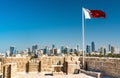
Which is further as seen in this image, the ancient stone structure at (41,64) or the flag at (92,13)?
the flag at (92,13)

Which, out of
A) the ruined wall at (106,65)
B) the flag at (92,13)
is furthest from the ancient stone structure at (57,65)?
the flag at (92,13)

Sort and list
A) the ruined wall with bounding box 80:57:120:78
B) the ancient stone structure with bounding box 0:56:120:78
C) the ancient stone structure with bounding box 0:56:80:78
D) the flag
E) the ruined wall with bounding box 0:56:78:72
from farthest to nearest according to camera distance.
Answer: the flag, the ruined wall with bounding box 0:56:78:72, the ancient stone structure with bounding box 0:56:80:78, the ruined wall with bounding box 80:57:120:78, the ancient stone structure with bounding box 0:56:120:78

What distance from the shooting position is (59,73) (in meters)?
14.8

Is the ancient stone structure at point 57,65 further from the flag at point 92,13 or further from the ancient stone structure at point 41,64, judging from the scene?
the flag at point 92,13

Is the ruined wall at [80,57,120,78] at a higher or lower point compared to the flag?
lower

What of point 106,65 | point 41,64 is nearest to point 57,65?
point 41,64

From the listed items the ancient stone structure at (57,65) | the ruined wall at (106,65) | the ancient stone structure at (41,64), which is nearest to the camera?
the ancient stone structure at (57,65)

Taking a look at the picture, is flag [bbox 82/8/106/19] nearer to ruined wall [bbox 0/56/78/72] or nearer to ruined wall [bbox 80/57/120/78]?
ruined wall [bbox 80/57/120/78]

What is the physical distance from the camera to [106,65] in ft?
48.0

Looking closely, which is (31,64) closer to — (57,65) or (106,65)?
(57,65)

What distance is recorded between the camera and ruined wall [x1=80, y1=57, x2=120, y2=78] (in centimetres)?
1325

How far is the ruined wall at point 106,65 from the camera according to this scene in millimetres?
13252

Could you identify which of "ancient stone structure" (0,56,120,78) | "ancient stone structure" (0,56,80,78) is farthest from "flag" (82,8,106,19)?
"ancient stone structure" (0,56,80,78)

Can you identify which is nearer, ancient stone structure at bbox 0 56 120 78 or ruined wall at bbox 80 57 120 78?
ancient stone structure at bbox 0 56 120 78
